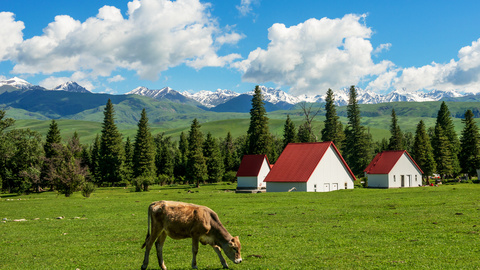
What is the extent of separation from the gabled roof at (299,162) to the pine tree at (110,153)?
205ft

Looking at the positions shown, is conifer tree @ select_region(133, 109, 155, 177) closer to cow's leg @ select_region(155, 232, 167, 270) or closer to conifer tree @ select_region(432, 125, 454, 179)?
conifer tree @ select_region(432, 125, 454, 179)

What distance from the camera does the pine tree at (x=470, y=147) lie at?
89.9m

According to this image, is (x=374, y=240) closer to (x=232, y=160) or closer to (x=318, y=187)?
(x=318, y=187)

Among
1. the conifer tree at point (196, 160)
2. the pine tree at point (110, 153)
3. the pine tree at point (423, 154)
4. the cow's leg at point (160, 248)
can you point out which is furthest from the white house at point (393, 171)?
the pine tree at point (110, 153)

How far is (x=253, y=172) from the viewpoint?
79500 mm

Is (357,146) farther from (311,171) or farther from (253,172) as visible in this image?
(311,171)

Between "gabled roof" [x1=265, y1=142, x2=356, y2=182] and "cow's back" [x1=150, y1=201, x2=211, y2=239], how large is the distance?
4732cm

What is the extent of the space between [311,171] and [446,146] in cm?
5370

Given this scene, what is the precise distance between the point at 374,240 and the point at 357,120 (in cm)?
9726

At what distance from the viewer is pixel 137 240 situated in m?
18.8

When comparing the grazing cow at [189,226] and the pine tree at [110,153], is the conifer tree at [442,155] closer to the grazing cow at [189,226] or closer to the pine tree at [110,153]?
the pine tree at [110,153]

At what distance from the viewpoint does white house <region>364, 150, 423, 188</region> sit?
72938mm

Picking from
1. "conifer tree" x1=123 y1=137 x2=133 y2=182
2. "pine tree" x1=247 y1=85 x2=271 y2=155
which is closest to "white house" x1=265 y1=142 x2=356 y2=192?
"pine tree" x1=247 y1=85 x2=271 y2=155

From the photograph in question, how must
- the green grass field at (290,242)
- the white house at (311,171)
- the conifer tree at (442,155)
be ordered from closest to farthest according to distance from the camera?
the green grass field at (290,242), the white house at (311,171), the conifer tree at (442,155)
